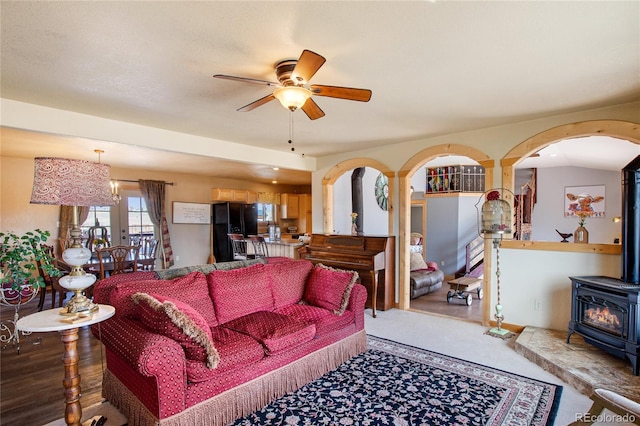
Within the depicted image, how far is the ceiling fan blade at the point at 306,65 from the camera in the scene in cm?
186

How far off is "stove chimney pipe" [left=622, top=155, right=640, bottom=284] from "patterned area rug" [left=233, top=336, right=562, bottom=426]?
1.30m

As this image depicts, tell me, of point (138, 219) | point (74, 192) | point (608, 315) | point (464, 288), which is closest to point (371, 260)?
point (464, 288)

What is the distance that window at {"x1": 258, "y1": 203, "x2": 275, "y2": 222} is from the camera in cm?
941

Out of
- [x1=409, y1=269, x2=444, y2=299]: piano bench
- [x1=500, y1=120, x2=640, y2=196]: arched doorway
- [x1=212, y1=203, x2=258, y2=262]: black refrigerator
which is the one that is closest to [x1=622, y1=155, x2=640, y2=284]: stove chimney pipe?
[x1=500, y1=120, x2=640, y2=196]: arched doorway

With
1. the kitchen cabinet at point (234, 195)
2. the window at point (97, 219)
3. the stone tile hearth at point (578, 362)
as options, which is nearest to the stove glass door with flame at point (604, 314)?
the stone tile hearth at point (578, 362)

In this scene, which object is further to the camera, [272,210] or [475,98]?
[272,210]

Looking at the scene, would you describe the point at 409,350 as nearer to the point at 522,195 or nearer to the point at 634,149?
the point at 634,149

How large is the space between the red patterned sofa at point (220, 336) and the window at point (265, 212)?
600cm

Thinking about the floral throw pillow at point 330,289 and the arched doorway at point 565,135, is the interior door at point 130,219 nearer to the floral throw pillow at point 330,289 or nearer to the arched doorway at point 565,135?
the floral throw pillow at point 330,289

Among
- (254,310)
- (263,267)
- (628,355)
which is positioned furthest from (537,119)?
(254,310)

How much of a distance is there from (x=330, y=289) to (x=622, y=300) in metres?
2.51

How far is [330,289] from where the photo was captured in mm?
3346

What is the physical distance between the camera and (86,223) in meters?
6.69

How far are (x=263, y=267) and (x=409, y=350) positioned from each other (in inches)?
68.3
